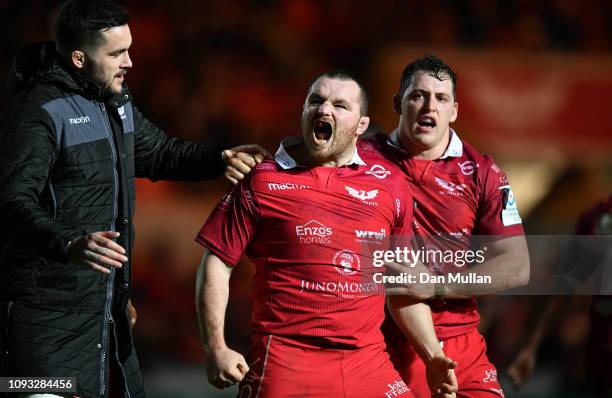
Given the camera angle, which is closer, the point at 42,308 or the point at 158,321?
the point at 42,308

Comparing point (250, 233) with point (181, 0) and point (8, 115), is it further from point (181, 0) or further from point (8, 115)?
point (181, 0)

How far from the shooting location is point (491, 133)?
33.7ft

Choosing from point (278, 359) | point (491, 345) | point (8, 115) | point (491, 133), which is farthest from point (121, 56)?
point (491, 133)

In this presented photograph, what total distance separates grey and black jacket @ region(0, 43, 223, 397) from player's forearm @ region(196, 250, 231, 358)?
305 millimetres

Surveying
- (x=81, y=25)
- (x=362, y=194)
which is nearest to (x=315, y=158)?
(x=362, y=194)

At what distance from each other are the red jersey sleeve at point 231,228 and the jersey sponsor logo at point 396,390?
77 cm

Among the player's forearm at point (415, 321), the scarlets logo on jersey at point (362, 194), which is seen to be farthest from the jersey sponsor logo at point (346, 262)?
the player's forearm at point (415, 321)

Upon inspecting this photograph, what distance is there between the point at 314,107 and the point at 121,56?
798mm

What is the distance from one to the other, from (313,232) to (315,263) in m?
0.12

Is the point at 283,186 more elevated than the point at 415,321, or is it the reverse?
the point at 283,186

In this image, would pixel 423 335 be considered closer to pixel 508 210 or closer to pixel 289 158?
pixel 508 210

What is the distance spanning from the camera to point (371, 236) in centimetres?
439

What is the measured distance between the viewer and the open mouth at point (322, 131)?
4.40m

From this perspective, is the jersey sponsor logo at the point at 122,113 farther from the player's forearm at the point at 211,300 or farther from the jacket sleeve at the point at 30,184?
the player's forearm at the point at 211,300
